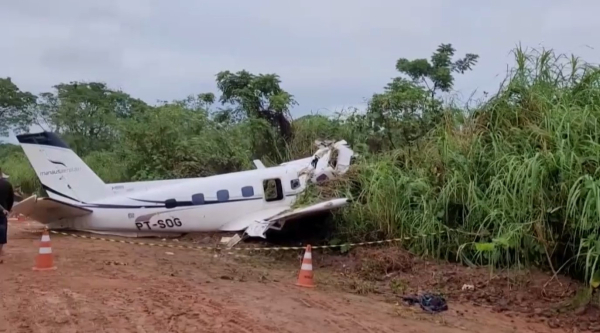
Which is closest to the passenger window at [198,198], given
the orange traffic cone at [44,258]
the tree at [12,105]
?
the orange traffic cone at [44,258]

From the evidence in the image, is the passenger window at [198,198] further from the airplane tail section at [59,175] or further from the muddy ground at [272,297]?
the muddy ground at [272,297]

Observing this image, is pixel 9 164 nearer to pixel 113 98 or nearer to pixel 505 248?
pixel 113 98

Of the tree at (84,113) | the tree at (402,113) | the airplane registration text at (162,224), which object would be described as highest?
the tree at (84,113)

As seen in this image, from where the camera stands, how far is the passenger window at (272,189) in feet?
45.1

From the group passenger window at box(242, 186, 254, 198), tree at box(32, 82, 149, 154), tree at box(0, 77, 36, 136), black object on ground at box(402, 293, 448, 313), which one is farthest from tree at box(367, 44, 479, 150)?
tree at box(0, 77, 36, 136)

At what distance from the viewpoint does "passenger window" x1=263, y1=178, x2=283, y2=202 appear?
45.1ft

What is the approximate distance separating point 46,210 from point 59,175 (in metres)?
0.95

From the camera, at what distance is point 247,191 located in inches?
545

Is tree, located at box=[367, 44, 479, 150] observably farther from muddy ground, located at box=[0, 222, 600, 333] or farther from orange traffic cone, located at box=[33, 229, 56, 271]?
orange traffic cone, located at box=[33, 229, 56, 271]

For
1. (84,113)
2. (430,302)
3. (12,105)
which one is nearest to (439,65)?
(430,302)

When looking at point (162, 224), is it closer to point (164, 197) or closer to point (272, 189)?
point (164, 197)

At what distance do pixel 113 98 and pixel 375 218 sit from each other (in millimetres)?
32742

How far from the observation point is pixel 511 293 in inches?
314

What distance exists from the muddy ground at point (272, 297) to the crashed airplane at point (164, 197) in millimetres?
2787
